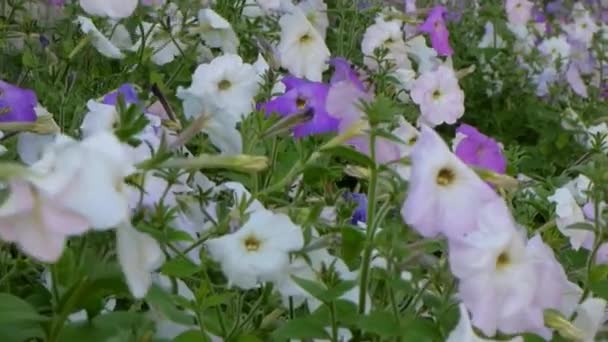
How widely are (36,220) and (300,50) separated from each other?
1207 mm

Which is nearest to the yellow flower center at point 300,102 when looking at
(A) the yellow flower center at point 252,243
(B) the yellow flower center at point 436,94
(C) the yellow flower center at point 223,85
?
(C) the yellow flower center at point 223,85

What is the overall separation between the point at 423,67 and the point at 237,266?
1409 millimetres

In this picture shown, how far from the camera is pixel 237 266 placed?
3.58 feet

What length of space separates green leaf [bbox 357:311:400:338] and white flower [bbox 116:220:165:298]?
0.24m

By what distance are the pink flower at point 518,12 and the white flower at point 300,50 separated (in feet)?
5.51

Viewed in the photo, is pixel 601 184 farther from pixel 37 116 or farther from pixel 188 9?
pixel 188 9

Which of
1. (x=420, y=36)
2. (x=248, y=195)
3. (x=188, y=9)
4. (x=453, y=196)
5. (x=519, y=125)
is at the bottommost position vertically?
(x=519, y=125)

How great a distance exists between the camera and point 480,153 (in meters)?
1.46

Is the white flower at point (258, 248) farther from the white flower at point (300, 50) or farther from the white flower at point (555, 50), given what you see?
the white flower at point (555, 50)

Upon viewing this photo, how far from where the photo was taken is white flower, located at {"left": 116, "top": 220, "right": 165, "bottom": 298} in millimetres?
860

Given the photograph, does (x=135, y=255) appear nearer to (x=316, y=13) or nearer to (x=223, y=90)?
(x=223, y=90)

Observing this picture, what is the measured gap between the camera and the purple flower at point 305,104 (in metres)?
1.37

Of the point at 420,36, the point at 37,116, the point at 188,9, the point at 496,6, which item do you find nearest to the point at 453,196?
the point at 37,116

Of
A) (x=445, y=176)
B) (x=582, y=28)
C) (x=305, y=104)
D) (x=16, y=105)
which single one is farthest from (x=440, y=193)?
(x=582, y=28)
